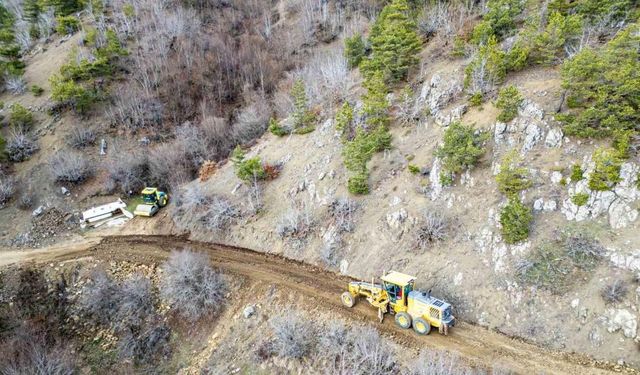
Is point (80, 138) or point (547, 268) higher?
point (547, 268)

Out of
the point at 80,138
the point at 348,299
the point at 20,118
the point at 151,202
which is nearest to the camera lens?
the point at 348,299

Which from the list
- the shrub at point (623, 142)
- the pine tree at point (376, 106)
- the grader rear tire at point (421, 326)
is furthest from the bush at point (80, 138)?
the shrub at point (623, 142)

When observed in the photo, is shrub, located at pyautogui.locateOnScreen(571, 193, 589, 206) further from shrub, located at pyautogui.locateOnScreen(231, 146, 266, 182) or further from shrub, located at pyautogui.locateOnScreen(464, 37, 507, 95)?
A: shrub, located at pyautogui.locateOnScreen(231, 146, 266, 182)

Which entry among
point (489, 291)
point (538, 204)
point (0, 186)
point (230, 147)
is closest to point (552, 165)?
point (538, 204)

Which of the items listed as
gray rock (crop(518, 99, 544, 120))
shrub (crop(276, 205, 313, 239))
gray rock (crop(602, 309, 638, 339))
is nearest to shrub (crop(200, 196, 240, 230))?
shrub (crop(276, 205, 313, 239))

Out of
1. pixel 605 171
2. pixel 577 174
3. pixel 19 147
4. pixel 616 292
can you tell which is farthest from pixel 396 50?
pixel 19 147

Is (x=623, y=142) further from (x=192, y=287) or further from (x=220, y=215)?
(x=220, y=215)

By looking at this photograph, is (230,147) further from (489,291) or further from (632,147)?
(632,147)
